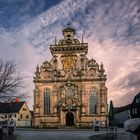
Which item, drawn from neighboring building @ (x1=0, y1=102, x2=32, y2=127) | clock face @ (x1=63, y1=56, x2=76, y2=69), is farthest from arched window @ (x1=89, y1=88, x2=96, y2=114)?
neighboring building @ (x1=0, y1=102, x2=32, y2=127)

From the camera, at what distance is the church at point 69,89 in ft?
235

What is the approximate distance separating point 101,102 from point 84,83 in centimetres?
561

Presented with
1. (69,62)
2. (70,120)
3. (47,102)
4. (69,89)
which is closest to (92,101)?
(69,89)

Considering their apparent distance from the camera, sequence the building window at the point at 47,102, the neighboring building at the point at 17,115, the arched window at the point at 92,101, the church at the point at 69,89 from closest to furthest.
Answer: the church at the point at 69,89, the arched window at the point at 92,101, the building window at the point at 47,102, the neighboring building at the point at 17,115

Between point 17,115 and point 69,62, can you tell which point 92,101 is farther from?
point 17,115

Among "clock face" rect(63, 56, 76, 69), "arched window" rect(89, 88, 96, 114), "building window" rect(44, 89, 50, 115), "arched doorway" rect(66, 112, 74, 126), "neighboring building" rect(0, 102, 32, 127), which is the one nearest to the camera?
"arched window" rect(89, 88, 96, 114)

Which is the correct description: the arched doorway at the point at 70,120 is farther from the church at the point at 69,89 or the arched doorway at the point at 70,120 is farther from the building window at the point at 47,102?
the building window at the point at 47,102

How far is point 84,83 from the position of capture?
73.7m


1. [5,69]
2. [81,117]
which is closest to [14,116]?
[81,117]

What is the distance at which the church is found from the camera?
71.6m

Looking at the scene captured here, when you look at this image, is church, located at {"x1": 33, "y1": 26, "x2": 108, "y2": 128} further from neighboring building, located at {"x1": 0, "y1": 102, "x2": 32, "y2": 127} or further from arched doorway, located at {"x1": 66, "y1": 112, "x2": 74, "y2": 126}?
neighboring building, located at {"x1": 0, "y1": 102, "x2": 32, "y2": 127}

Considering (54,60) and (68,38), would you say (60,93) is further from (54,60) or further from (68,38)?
(68,38)

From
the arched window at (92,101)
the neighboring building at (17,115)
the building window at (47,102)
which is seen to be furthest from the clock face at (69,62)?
the neighboring building at (17,115)

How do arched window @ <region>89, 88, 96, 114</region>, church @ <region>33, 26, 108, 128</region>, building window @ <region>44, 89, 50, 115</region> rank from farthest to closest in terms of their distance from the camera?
building window @ <region>44, 89, 50, 115</region> < arched window @ <region>89, 88, 96, 114</region> < church @ <region>33, 26, 108, 128</region>
